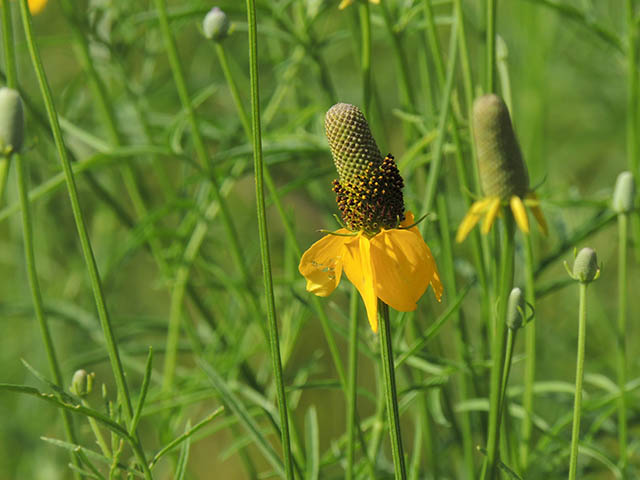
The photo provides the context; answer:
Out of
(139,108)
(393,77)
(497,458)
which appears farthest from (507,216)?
(393,77)

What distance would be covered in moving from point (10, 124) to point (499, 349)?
0.25 meters

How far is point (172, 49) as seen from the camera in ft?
1.83

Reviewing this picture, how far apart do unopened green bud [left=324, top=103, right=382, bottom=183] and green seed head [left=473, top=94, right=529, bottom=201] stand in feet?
0.17

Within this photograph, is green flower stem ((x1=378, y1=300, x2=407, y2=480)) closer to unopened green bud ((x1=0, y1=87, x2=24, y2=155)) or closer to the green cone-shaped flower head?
the green cone-shaped flower head

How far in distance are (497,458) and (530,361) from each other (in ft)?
0.34

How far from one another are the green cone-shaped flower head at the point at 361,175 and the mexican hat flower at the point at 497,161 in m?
0.05

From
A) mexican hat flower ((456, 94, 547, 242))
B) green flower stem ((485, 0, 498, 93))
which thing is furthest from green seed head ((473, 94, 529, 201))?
green flower stem ((485, 0, 498, 93))

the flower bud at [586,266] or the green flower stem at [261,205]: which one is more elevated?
the green flower stem at [261,205]

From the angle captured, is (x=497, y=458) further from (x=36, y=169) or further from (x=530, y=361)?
(x=36, y=169)

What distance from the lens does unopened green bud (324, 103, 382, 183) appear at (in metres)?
0.37

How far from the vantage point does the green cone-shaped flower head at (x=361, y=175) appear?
377 millimetres

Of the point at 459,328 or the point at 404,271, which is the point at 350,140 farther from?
the point at 459,328

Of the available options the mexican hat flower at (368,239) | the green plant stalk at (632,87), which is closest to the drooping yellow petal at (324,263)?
the mexican hat flower at (368,239)

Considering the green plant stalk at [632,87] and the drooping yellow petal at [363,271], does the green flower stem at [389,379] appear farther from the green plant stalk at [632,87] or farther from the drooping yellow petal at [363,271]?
the green plant stalk at [632,87]
